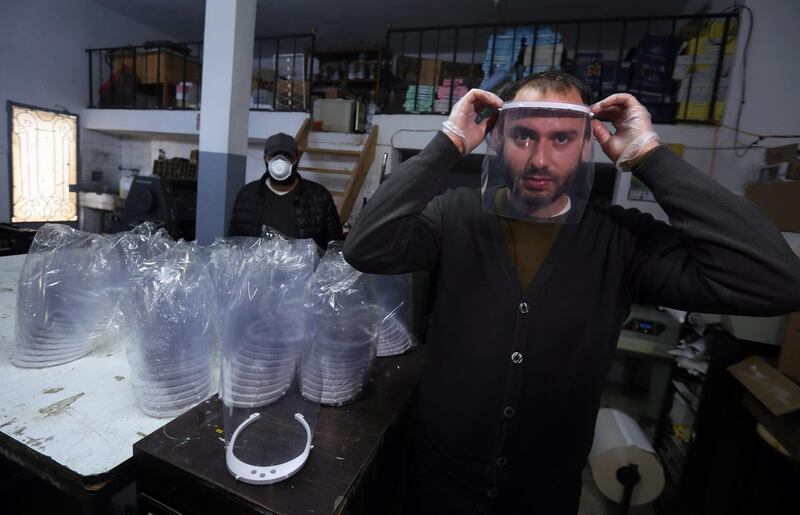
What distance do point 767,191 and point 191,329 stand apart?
8.09 feet

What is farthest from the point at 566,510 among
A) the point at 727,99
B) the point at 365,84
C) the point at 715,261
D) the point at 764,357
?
the point at 365,84

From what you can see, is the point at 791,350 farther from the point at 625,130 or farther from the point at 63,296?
the point at 63,296

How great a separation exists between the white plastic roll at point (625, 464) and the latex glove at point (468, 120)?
66.9 inches

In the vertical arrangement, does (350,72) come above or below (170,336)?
above

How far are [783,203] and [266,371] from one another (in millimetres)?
2301

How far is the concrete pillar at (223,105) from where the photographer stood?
9.96 feet

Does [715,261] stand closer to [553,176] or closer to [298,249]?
[553,176]

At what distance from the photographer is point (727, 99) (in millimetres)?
3105

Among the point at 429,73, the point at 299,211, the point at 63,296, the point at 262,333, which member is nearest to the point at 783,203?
the point at 262,333

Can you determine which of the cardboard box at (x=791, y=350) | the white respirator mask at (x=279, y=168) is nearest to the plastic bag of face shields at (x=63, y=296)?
the white respirator mask at (x=279, y=168)

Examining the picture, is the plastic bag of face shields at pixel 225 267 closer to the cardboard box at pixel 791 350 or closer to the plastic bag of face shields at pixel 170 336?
the plastic bag of face shields at pixel 170 336

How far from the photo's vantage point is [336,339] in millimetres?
941

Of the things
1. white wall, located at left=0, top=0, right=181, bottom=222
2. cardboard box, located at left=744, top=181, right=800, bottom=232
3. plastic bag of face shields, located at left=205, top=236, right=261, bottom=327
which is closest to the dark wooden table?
plastic bag of face shields, located at left=205, top=236, right=261, bottom=327

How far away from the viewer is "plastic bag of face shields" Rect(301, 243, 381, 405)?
3.09ft
